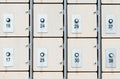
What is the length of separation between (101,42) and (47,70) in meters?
0.68

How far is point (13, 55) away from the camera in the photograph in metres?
3.38

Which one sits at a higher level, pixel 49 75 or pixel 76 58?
pixel 76 58

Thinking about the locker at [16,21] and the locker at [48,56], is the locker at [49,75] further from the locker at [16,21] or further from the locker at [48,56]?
the locker at [16,21]

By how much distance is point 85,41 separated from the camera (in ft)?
11.2

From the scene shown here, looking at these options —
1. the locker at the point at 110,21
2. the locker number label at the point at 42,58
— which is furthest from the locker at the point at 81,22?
the locker number label at the point at 42,58

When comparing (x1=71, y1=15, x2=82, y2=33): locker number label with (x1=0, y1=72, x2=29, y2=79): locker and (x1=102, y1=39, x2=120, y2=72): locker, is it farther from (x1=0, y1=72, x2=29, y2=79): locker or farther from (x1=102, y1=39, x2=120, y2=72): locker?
(x1=0, y1=72, x2=29, y2=79): locker

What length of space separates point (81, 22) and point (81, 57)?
1.28ft

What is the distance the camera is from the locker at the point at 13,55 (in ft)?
11.1

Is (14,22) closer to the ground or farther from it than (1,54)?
farther from it

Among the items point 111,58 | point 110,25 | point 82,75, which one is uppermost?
point 110,25

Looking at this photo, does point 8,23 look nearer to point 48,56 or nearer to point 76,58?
point 48,56

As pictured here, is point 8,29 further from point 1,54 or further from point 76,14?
point 76,14

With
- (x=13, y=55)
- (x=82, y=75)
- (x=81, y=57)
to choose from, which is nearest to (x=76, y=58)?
(x=81, y=57)

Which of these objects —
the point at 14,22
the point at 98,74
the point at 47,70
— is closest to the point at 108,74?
the point at 98,74
